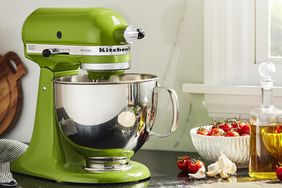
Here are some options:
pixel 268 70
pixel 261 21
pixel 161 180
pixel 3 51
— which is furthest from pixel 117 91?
pixel 3 51

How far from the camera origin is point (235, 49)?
215 centimetres

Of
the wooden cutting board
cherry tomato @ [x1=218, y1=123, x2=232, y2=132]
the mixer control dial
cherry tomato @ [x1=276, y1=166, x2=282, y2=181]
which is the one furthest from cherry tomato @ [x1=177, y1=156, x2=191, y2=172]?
the wooden cutting board

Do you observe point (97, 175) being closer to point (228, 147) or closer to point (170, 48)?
point (228, 147)

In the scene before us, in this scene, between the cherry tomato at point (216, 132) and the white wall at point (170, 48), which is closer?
the cherry tomato at point (216, 132)

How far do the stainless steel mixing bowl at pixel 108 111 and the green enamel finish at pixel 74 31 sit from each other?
6 centimetres

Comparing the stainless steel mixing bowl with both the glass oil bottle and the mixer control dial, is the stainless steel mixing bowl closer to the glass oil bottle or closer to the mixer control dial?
the mixer control dial

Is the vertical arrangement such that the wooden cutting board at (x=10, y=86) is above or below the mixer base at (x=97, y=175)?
above

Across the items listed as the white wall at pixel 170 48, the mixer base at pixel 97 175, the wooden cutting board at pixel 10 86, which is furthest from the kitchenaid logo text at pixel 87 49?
the wooden cutting board at pixel 10 86

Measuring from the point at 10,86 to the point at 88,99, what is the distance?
0.65 m

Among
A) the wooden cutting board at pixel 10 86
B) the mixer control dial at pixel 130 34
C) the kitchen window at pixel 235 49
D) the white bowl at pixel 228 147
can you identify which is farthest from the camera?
the wooden cutting board at pixel 10 86

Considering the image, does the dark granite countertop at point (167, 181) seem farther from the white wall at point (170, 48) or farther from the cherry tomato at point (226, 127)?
the white wall at point (170, 48)

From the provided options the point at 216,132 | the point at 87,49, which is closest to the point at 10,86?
the point at 87,49

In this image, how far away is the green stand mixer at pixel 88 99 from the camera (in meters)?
1.81

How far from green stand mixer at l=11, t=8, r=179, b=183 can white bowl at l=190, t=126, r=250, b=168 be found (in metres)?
0.13
